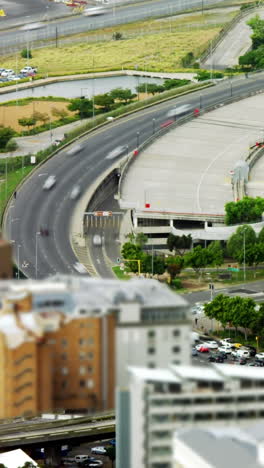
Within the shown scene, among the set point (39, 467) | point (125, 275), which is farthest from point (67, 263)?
point (39, 467)

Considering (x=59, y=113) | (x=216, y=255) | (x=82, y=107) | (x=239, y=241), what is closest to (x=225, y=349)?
(x=216, y=255)

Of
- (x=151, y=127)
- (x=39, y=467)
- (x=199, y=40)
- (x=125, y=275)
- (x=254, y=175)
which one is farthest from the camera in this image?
(x=199, y=40)

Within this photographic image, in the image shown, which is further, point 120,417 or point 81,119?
point 81,119

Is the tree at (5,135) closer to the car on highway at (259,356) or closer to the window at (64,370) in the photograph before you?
the car on highway at (259,356)

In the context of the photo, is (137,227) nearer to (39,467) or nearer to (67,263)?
(67,263)

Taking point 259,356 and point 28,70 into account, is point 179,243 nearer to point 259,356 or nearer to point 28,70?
point 259,356

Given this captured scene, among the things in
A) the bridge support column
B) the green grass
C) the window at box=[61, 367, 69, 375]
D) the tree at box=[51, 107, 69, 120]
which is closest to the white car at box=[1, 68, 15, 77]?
the tree at box=[51, 107, 69, 120]

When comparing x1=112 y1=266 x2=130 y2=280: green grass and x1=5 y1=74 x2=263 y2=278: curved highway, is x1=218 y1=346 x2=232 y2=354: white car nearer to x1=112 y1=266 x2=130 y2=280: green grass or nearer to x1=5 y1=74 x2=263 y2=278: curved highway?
x1=112 y1=266 x2=130 y2=280: green grass
